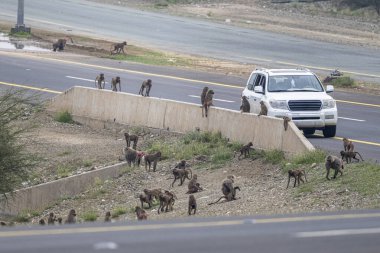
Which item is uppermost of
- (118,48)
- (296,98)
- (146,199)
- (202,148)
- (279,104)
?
(296,98)

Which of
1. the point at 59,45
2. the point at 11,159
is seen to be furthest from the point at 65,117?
the point at 59,45

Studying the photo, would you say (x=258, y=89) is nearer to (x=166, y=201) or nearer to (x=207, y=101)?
(x=207, y=101)

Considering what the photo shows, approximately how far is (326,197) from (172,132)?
1021cm

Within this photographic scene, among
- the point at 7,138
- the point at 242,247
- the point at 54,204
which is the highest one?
the point at 242,247

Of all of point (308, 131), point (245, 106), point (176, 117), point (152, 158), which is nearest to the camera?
point (152, 158)

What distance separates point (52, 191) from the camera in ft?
85.6

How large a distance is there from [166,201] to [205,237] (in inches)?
462

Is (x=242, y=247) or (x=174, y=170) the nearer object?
(x=242, y=247)

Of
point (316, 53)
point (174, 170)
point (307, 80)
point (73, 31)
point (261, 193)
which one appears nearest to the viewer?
point (261, 193)

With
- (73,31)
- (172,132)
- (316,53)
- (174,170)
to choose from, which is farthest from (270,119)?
(73,31)

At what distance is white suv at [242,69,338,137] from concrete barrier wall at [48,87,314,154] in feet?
3.98

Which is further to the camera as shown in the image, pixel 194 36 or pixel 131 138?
pixel 194 36

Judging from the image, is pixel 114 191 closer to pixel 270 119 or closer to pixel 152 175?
pixel 152 175

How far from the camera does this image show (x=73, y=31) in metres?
59.2
